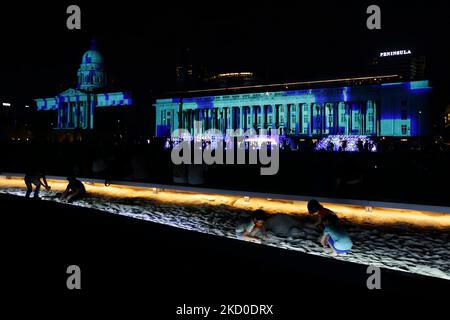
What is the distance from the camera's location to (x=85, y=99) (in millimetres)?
82375

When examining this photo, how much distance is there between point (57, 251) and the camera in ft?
17.2

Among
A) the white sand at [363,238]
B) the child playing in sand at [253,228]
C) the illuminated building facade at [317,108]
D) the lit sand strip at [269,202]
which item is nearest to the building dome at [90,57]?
the illuminated building facade at [317,108]

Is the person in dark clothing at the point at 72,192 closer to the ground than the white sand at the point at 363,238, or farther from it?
farther from it

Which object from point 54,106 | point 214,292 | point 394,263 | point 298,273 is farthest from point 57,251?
point 54,106

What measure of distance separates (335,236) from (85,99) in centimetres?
8216

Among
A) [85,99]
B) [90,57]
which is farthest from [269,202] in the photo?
[90,57]

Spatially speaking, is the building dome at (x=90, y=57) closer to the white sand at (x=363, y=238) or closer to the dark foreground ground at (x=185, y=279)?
the white sand at (x=363, y=238)

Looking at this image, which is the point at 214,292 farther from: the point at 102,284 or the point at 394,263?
the point at 394,263

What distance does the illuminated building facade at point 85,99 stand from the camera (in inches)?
3238

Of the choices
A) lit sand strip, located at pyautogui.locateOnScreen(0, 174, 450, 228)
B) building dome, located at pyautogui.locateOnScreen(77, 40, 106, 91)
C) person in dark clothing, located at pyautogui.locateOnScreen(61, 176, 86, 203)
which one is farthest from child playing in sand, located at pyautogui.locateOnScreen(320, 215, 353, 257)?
building dome, located at pyautogui.locateOnScreen(77, 40, 106, 91)

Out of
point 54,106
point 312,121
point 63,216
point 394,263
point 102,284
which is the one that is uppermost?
point 54,106

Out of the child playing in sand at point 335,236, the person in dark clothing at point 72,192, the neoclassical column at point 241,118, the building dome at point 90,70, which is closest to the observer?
the child playing in sand at point 335,236

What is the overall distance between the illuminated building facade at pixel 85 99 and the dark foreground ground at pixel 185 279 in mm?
77316

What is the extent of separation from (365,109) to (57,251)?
59.1 meters
